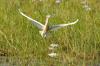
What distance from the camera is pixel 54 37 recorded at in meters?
7.33

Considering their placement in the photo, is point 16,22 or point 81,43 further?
point 16,22

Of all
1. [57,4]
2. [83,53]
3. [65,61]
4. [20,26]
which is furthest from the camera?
[57,4]

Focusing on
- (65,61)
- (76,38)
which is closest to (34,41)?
(76,38)

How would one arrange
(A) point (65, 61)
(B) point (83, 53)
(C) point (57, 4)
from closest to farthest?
(A) point (65, 61), (B) point (83, 53), (C) point (57, 4)

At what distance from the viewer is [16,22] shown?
776cm

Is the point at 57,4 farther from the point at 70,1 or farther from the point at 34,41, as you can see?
the point at 34,41

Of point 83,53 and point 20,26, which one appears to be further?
point 20,26

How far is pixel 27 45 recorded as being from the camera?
699cm

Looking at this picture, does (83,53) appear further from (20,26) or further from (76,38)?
(20,26)

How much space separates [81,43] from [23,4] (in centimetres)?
241

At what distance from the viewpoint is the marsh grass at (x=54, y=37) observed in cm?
662

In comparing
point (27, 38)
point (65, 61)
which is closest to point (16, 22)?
point (27, 38)

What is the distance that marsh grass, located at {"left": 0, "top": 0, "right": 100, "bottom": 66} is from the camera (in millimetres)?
6617

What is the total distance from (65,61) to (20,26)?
158 centimetres
